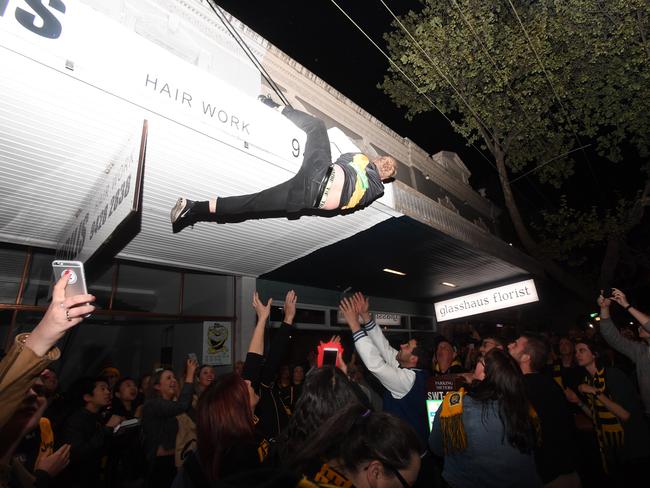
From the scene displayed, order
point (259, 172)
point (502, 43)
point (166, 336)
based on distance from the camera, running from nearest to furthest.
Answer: point (259, 172), point (502, 43), point (166, 336)

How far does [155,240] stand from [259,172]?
2.38 m

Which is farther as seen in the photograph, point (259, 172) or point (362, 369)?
point (362, 369)

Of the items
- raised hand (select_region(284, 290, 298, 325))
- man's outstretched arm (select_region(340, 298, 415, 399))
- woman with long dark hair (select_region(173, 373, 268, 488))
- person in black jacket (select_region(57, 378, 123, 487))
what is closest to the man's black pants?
raised hand (select_region(284, 290, 298, 325))

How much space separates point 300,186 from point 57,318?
9.21 ft

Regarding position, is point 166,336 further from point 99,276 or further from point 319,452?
point 319,452

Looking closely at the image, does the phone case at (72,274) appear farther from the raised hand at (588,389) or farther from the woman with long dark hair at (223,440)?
the raised hand at (588,389)

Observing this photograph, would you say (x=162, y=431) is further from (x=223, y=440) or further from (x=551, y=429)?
(x=551, y=429)

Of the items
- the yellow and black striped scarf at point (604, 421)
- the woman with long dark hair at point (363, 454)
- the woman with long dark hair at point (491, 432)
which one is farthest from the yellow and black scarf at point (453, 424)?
the yellow and black striped scarf at point (604, 421)

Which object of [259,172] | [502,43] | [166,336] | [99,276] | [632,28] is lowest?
[166,336]

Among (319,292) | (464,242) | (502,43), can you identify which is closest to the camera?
(464,242)

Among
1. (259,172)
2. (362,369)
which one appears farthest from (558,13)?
(362,369)

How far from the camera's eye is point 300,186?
13.3ft

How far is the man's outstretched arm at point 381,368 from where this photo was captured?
11.0ft

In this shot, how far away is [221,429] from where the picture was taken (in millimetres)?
2299
